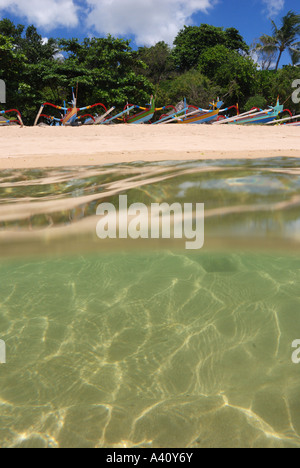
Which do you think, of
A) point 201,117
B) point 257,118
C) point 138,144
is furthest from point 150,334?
point 257,118

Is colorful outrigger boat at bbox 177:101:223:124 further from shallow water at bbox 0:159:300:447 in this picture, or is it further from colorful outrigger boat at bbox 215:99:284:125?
shallow water at bbox 0:159:300:447

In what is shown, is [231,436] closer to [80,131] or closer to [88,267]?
[88,267]

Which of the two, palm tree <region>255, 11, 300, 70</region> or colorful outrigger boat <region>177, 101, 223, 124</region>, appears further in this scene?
palm tree <region>255, 11, 300, 70</region>

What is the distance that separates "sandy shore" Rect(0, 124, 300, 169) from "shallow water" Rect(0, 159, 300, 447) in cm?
619

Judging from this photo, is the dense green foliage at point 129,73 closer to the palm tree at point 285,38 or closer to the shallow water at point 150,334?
the palm tree at point 285,38

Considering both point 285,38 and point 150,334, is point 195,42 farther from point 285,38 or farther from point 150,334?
point 150,334

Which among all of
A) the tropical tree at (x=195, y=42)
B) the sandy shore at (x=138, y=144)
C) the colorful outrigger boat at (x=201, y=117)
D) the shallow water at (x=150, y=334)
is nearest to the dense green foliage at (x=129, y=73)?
the tropical tree at (x=195, y=42)

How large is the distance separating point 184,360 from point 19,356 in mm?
1241

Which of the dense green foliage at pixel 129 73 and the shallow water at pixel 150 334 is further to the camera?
the dense green foliage at pixel 129 73

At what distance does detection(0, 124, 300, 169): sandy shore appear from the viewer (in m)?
10.8

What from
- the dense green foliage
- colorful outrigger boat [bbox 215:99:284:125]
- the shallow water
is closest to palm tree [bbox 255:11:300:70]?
the dense green foliage

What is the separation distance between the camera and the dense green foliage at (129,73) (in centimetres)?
2347

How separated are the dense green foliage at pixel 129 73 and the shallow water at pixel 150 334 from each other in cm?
2189

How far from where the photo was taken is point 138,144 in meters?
13.4
